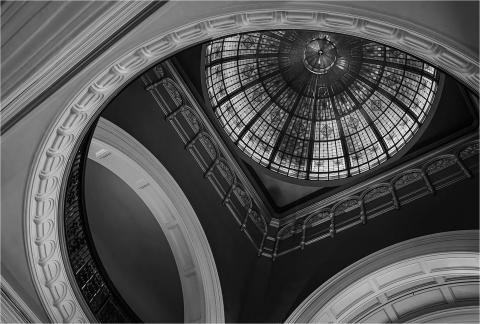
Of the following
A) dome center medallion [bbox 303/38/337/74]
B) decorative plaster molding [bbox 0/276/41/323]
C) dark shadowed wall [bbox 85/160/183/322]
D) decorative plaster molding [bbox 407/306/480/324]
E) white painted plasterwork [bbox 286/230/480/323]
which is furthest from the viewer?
dome center medallion [bbox 303/38/337/74]

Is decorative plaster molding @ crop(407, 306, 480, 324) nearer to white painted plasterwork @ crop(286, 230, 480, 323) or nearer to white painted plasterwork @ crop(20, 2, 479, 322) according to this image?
white painted plasterwork @ crop(286, 230, 480, 323)

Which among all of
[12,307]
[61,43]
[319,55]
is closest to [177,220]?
[12,307]

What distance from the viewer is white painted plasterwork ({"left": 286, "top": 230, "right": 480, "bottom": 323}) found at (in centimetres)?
930

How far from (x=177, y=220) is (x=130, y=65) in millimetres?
4713

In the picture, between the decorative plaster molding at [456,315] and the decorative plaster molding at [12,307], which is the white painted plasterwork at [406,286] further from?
the decorative plaster molding at [12,307]

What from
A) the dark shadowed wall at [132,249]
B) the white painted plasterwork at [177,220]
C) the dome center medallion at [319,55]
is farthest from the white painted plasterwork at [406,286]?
the dome center medallion at [319,55]

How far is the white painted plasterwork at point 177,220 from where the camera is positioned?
9766 mm

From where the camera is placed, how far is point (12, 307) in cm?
677

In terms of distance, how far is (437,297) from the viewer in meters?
10.4

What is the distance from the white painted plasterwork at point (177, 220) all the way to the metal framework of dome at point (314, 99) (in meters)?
2.50

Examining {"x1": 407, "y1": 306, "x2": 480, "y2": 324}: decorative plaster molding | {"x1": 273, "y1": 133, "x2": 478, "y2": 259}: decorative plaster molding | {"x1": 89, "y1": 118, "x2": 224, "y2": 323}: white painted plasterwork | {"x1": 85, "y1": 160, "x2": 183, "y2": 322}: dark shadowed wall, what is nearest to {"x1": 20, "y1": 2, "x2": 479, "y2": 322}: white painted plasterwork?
{"x1": 89, "y1": 118, "x2": 224, "y2": 323}: white painted plasterwork

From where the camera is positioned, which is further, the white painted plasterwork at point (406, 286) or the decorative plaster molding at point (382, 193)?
the decorative plaster molding at point (382, 193)

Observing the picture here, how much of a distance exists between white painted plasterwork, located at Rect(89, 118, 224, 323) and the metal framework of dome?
250 centimetres

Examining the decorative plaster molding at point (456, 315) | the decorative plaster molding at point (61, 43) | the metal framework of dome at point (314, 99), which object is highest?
the metal framework of dome at point (314, 99)
